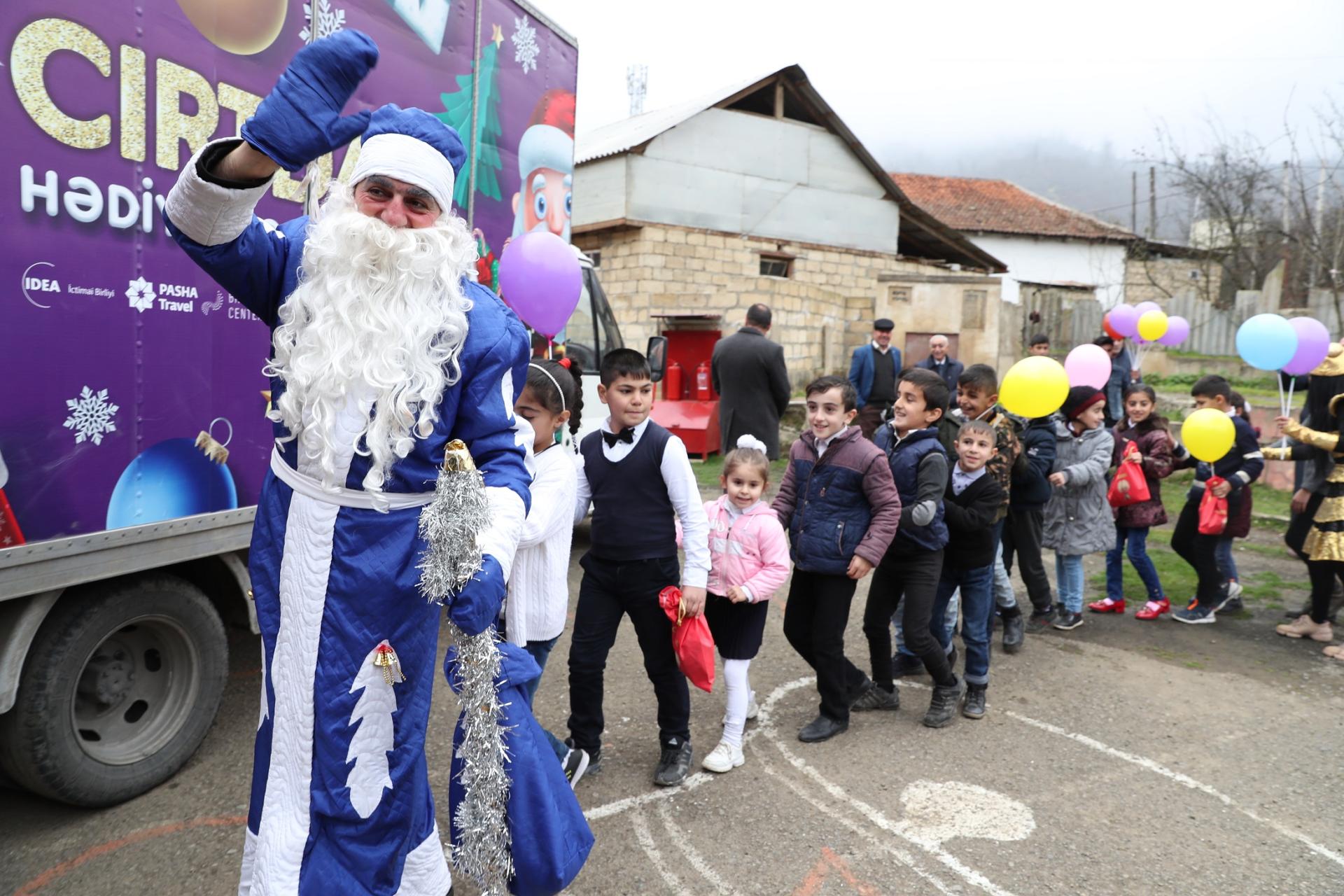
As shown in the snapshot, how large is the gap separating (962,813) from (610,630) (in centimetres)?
148

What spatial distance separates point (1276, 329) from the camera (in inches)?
202

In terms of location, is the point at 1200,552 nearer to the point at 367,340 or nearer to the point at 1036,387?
the point at 1036,387

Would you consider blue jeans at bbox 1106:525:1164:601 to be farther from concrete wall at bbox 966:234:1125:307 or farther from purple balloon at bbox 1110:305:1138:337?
concrete wall at bbox 966:234:1125:307

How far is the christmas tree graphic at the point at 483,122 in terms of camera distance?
167 inches

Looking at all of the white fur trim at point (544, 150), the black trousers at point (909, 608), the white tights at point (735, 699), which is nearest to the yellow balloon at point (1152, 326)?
the black trousers at point (909, 608)

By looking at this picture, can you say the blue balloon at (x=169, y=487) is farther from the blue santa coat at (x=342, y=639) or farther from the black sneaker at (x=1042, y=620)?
the black sneaker at (x=1042, y=620)

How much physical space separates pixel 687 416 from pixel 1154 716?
296 inches

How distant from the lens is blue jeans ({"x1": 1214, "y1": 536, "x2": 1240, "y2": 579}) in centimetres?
571

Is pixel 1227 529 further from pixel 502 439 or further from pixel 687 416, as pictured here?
pixel 687 416

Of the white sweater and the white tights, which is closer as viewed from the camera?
the white sweater

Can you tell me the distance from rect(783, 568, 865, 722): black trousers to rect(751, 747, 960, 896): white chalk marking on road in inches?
16.8

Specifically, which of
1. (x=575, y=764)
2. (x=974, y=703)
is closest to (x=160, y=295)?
(x=575, y=764)

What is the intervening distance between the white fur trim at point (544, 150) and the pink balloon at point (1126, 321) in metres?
4.75

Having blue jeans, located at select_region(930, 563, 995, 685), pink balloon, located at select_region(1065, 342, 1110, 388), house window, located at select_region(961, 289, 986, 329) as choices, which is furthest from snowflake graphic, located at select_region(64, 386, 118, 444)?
house window, located at select_region(961, 289, 986, 329)
